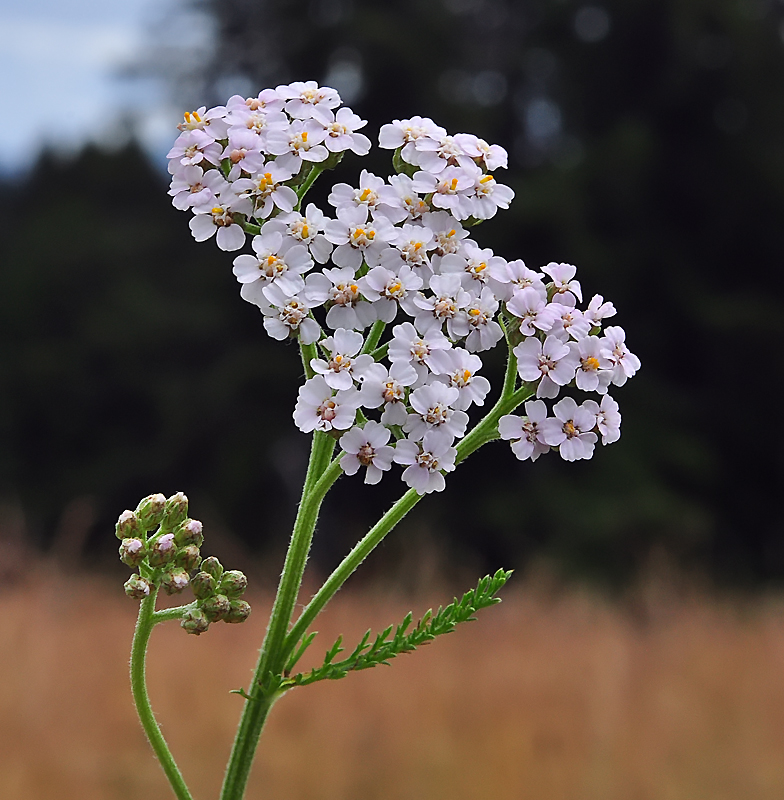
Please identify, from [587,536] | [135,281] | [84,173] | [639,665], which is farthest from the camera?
[84,173]

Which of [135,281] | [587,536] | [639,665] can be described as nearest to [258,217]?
[639,665]

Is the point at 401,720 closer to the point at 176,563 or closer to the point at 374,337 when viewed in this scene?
the point at 176,563

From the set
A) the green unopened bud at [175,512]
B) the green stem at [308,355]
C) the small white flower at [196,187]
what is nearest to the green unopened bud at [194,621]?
the green unopened bud at [175,512]

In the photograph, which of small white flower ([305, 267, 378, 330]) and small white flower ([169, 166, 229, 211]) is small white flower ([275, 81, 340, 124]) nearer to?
small white flower ([169, 166, 229, 211])

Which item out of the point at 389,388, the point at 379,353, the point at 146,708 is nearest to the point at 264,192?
the point at 379,353

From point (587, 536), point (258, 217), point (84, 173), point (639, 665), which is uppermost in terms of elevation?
point (84, 173)

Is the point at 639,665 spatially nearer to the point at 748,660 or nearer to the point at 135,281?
the point at 748,660

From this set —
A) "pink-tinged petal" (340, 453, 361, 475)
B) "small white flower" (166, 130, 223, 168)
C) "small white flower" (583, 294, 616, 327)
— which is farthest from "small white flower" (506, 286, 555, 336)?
"small white flower" (166, 130, 223, 168)

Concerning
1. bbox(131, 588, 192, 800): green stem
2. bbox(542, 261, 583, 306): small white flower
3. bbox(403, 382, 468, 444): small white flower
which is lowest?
bbox(131, 588, 192, 800): green stem
